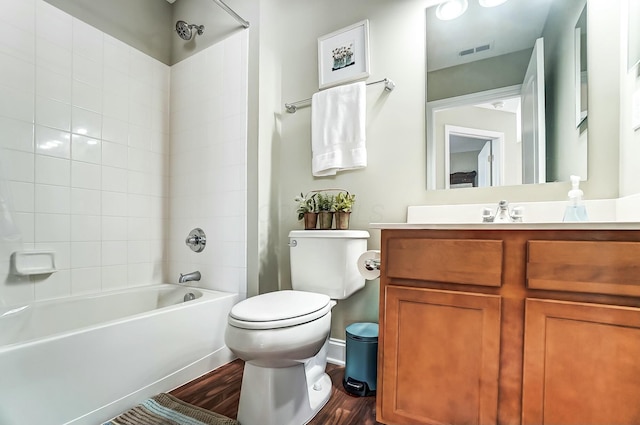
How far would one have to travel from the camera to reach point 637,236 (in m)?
0.75

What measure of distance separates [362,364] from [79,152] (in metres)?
1.93

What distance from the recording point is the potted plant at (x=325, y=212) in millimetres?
1570

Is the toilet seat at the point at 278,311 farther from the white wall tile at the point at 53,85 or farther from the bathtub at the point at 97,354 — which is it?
the white wall tile at the point at 53,85

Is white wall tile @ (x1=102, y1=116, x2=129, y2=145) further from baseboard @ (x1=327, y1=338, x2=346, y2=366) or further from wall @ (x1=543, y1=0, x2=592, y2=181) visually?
wall @ (x1=543, y1=0, x2=592, y2=181)

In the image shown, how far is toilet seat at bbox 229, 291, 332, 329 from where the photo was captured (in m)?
1.00

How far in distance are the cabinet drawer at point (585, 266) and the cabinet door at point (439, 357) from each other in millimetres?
153

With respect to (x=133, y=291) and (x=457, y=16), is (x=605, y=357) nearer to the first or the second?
(x=457, y=16)

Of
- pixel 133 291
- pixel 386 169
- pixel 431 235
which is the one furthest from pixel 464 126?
pixel 133 291

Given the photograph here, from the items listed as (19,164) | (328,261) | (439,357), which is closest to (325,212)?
(328,261)

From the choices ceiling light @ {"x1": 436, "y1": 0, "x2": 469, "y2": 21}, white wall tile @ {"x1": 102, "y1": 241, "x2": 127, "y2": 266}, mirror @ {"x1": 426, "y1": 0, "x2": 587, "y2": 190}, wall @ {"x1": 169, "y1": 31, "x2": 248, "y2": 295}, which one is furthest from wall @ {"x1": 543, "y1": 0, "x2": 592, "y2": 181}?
white wall tile @ {"x1": 102, "y1": 241, "x2": 127, "y2": 266}

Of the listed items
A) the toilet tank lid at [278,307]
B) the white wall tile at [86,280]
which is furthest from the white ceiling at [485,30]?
the white wall tile at [86,280]

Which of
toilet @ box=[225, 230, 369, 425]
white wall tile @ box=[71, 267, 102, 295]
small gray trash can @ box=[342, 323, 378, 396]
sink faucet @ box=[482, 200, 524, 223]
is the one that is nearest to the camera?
toilet @ box=[225, 230, 369, 425]

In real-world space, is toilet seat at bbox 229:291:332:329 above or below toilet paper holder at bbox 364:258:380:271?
below

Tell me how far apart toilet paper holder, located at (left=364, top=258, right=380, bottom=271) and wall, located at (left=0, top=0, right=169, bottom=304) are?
4.89 ft
